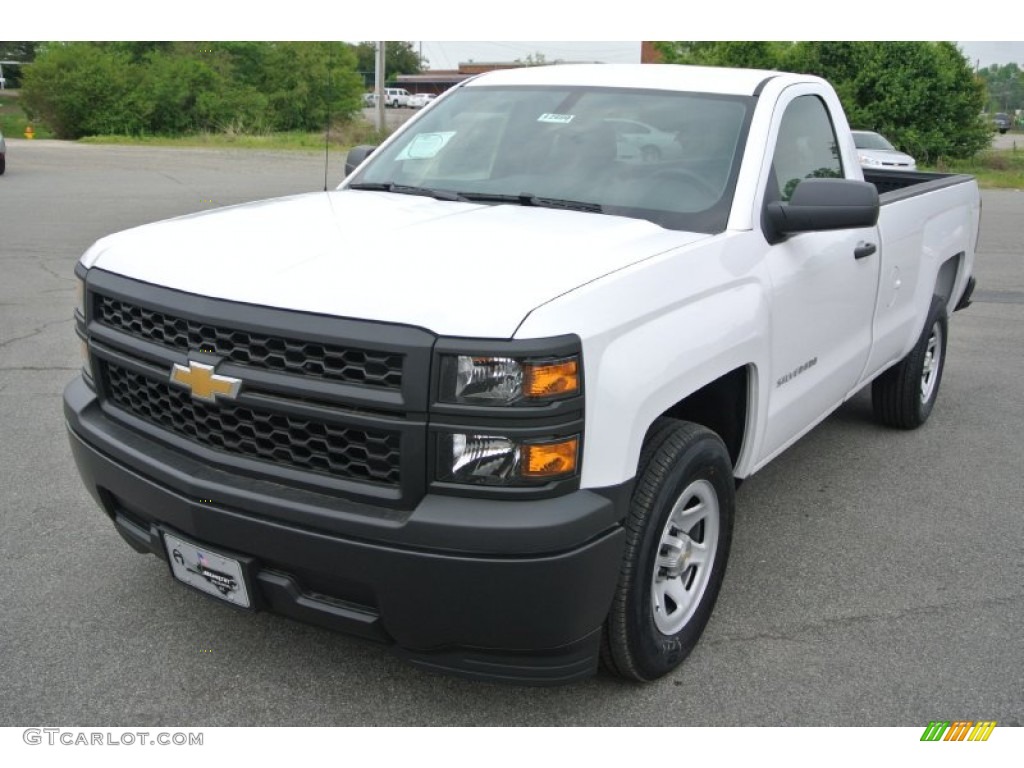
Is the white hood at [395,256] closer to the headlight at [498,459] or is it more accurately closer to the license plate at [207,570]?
the headlight at [498,459]

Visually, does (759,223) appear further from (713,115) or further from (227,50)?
(227,50)

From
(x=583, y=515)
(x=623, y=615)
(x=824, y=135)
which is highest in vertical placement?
(x=824, y=135)

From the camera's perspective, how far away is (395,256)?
2898mm

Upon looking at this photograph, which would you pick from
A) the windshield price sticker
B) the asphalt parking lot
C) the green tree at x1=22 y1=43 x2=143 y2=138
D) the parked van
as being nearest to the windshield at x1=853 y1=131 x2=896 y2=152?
the asphalt parking lot

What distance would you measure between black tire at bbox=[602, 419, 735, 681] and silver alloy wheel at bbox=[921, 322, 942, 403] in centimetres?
301

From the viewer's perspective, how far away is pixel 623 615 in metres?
2.89

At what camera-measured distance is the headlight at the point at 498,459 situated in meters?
2.52

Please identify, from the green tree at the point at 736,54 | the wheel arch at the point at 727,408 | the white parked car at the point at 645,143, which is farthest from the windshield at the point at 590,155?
the green tree at the point at 736,54

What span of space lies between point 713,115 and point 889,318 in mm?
1574

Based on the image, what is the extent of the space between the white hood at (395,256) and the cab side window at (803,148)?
0.74m

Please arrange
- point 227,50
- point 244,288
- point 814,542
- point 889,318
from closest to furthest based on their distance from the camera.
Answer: point 244,288, point 814,542, point 889,318, point 227,50

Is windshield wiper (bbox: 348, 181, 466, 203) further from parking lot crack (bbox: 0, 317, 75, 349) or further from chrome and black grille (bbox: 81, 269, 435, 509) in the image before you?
parking lot crack (bbox: 0, 317, 75, 349)

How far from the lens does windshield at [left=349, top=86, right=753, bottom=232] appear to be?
3695 millimetres

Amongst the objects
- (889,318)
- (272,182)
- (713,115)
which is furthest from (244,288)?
(272,182)
